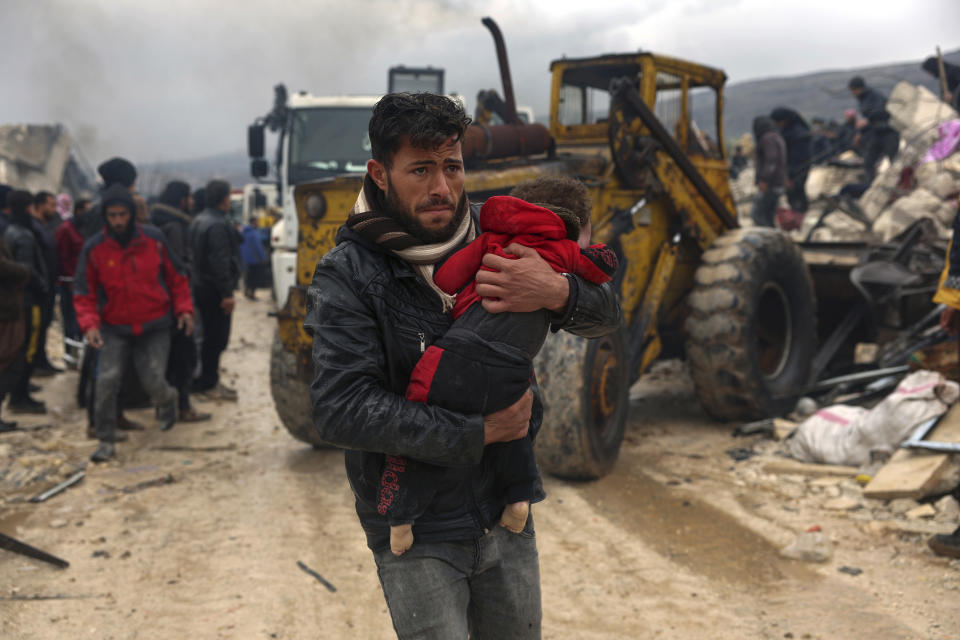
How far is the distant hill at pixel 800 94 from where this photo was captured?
39.7 metres

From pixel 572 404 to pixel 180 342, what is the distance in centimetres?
359

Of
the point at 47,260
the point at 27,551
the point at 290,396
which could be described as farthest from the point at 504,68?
the point at 47,260

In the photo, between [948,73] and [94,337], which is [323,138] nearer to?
[94,337]

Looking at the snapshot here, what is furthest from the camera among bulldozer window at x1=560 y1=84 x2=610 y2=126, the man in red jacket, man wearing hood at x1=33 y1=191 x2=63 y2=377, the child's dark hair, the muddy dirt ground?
man wearing hood at x1=33 y1=191 x2=63 y2=377

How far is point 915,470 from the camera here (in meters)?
4.71

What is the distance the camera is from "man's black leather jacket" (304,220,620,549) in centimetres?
165

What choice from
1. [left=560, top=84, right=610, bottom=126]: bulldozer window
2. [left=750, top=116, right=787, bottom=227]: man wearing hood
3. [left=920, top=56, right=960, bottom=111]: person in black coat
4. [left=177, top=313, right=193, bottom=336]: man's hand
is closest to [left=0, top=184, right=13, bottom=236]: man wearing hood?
[left=177, top=313, right=193, bottom=336]: man's hand

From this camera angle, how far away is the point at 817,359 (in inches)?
291

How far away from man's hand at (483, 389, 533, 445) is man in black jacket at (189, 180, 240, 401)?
5993 millimetres

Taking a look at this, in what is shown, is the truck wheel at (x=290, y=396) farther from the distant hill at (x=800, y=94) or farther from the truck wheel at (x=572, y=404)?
the distant hill at (x=800, y=94)

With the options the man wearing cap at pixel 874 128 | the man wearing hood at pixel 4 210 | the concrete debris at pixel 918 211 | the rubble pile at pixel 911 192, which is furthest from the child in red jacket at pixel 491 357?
the man wearing cap at pixel 874 128

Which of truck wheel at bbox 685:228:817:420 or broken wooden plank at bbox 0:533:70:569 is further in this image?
truck wheel at bbox 685:228:817:420

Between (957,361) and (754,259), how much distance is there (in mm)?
1508

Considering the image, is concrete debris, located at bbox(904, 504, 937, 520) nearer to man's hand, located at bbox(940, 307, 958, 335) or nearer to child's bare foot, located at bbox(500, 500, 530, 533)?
man's hand, located at bbox(940, 307, 958, 335)
